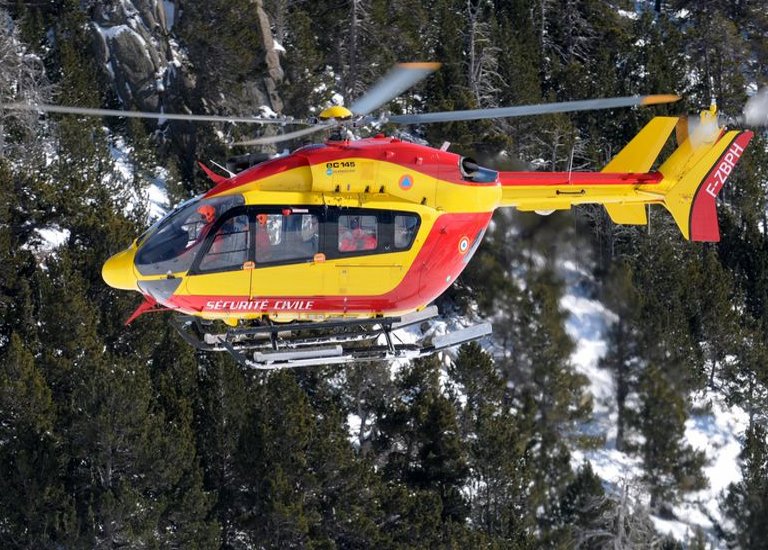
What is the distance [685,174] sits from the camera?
16.1 metres

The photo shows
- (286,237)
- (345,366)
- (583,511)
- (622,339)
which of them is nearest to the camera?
(286,237)

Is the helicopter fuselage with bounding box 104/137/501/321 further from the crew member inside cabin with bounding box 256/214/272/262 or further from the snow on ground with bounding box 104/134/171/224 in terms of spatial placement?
the snow on ground with bounding box 104/134/171/224

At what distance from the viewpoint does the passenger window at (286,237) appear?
553 inches

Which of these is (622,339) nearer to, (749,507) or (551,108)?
(749,507)

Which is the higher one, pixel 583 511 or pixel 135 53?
pixel 135 53

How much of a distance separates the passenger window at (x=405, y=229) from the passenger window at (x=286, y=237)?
3.36 feet

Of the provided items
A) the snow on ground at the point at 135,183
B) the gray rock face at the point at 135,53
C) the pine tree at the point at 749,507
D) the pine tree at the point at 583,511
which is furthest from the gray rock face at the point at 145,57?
the pine tree at the point at 749,507

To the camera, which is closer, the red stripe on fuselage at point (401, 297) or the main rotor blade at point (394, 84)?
the main rotor blade at point (394, 84)

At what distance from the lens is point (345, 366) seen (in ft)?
98.3

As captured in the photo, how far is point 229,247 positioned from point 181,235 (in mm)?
639

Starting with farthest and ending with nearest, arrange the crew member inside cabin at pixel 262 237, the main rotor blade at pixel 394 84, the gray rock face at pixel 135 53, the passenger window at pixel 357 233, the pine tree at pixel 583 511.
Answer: the gray rock face at pixel 135 53 → the pine tree at pixel 583 511 → the passenger window at pixel 357 233 → the crew member inside cabin at pixel 262 237 → the main rotor blade at pixel 394 84

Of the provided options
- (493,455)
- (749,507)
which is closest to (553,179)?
(493,455)

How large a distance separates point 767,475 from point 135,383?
19024mm

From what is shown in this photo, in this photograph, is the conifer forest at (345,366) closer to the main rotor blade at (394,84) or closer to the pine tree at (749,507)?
the pine tree at (749,507)
